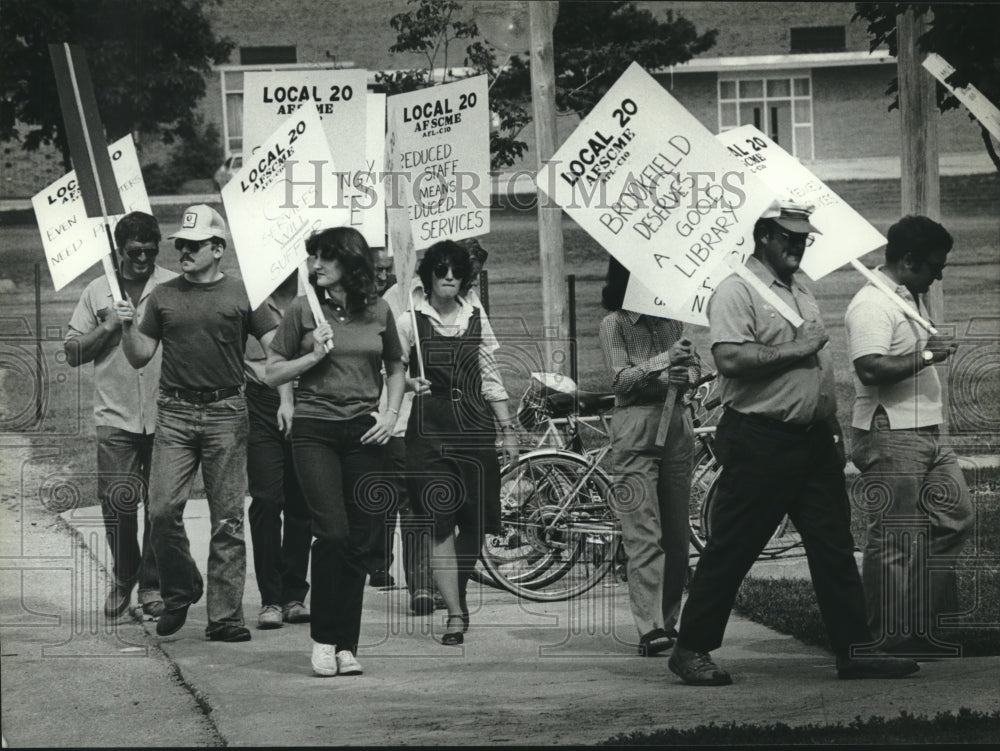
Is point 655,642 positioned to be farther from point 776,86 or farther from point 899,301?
point 776,86

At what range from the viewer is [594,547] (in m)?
8.71

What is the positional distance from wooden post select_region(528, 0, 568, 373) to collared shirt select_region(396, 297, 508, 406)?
332cm

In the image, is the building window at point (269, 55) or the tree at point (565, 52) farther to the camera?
the tree at point (565, 52)

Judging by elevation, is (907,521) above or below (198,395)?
below

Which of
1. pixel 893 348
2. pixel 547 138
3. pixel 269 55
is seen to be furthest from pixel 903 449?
pixel 269 55

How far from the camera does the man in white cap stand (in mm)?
7531

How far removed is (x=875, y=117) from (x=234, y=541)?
6.91 m

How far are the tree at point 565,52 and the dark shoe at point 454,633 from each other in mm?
4301

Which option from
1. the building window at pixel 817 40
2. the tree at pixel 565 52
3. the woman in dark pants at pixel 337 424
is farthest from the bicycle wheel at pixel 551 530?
the building window at pixel 817 40

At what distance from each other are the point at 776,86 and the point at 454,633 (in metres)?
6.32

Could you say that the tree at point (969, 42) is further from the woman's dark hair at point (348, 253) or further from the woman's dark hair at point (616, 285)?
the woman's dark hair at point (348, 253)

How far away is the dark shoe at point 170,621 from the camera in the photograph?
25.1ft

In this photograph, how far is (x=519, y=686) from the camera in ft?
22.4

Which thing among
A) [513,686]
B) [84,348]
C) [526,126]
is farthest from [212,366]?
[526,126]
